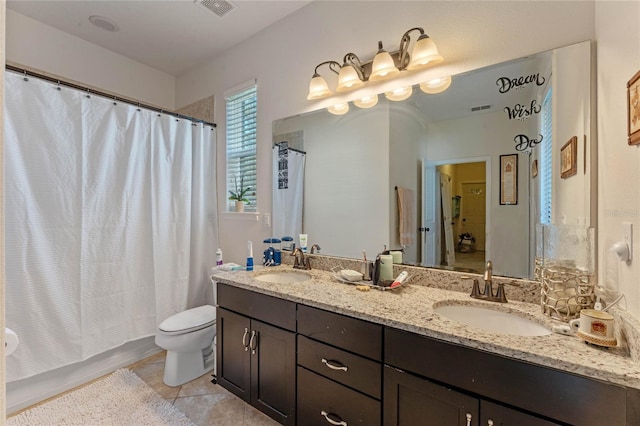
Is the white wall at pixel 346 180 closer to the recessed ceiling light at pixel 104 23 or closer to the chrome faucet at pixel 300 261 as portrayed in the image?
the chrome faucet at pixel 300 261

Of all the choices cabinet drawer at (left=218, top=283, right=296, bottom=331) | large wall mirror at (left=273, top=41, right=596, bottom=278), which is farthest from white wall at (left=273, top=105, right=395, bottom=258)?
cabinet drawer at (left=218, top=283, right=296, bottom=331)

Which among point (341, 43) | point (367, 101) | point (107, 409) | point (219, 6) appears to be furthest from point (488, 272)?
point (219, 6)

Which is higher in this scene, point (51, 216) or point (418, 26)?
point (418, 26)

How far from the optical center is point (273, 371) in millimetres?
1518

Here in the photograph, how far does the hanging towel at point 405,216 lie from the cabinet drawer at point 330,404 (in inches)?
33.6

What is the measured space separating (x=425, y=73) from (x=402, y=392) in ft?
5.19

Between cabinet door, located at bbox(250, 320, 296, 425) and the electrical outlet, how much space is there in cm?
132

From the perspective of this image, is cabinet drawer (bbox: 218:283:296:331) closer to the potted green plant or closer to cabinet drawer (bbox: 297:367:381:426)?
cabinet drawer (bbox: 297:367:381:426)

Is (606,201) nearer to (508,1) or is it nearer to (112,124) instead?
(508,1)

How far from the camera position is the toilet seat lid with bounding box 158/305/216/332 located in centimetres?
196

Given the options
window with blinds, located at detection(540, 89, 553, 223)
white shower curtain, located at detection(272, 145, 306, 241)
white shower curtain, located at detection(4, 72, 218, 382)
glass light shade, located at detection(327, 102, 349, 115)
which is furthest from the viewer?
white shower curtain, located at detection(272, 145, 306, 241)

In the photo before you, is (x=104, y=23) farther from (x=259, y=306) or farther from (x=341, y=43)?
(x=259, y=306)

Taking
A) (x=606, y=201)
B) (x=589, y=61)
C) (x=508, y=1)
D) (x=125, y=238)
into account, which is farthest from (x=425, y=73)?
(x=125, y=238)

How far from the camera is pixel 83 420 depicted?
166 centimetres
